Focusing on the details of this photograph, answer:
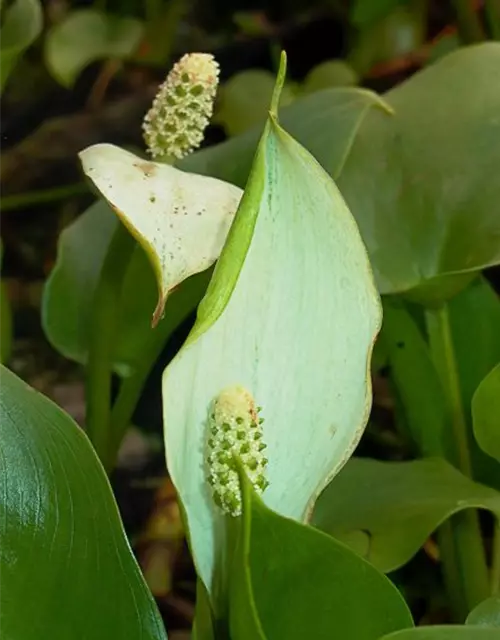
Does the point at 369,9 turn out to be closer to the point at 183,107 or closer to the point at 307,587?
the point at 183,107

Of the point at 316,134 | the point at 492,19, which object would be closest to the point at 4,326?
the point at 316,134

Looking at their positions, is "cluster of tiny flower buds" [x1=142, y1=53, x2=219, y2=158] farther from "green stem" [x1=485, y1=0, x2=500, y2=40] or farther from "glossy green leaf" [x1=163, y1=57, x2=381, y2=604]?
"green stem" [x1=485, y1=0, x2=500, y2=40]

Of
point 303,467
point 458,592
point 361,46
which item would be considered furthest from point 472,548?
point 361,46

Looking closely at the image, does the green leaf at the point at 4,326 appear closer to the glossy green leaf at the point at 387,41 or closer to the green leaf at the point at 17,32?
the green leaf at the point at 17,32

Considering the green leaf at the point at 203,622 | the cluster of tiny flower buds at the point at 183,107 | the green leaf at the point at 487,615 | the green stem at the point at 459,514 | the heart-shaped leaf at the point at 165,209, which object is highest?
the cluster of tiny flower buds at the point at 183,107

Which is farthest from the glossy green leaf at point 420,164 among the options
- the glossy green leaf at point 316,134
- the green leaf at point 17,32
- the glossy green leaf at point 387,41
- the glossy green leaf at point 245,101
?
the glossy green leaf at point 387,41

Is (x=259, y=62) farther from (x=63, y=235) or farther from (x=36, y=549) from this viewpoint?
(x=36, y=549)
